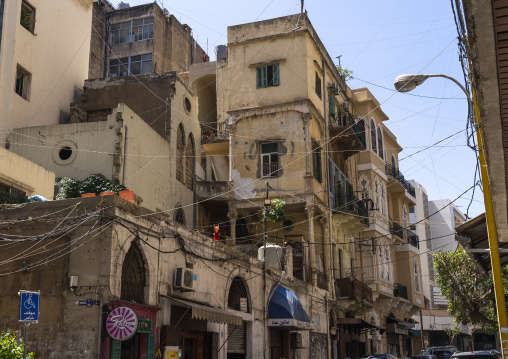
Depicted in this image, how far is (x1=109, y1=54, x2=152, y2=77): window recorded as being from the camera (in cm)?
4522

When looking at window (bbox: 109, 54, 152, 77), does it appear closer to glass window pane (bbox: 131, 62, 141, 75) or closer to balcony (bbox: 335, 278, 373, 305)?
glass window pane (bbox: 131, 62, 141, 75)

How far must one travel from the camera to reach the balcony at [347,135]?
32.9 metres

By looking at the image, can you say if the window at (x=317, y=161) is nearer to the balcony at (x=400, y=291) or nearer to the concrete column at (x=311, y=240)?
the concrete column at (x=311, y=240)

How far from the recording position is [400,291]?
1570 inches

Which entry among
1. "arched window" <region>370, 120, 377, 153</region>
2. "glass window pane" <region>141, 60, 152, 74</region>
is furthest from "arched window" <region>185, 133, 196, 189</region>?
"glass window pane" <region>141, 60, 152, 74</region>

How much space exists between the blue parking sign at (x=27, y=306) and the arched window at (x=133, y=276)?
16.1 feet

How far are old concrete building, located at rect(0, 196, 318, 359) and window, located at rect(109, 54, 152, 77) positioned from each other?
2913cm

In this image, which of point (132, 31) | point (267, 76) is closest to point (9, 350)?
point (267, 76)

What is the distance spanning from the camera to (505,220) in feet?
37.7

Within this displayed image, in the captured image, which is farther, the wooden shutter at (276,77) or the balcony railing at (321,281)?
the wooden shutter at (276,77)

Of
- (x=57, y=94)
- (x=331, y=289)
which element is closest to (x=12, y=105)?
(x=57, y=94)

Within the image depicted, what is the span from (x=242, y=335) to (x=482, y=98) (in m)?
16.0

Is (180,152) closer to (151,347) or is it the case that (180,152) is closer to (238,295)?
(238,295)

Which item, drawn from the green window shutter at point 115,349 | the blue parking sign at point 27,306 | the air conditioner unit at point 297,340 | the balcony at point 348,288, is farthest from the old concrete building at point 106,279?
the balcony at point 348,288
